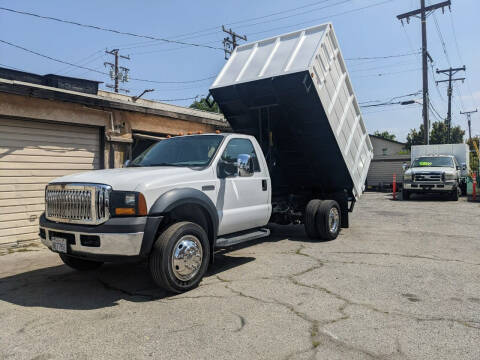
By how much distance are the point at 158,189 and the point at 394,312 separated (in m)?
2.88

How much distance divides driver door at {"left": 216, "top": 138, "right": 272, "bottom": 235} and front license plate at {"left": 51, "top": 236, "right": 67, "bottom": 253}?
1956 millimetres

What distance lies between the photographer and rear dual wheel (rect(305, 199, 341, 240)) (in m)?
7.69

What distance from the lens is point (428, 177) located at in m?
17.1

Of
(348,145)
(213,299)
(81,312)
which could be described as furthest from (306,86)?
(81,312)

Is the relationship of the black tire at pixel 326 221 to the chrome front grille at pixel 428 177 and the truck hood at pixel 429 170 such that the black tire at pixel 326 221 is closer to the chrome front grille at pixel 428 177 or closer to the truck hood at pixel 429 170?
the chrome front grille at pixel 428 177

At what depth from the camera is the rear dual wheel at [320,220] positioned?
25.2 feet

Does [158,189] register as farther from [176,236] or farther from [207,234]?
[207,234]

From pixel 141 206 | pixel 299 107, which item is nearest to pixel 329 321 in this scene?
pixel 141 206

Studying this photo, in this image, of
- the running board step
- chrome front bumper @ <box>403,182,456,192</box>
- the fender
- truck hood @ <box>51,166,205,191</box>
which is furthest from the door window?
chrome front bumper @ <box>403,182,456,192</box>

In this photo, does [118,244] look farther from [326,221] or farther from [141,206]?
[326,221]

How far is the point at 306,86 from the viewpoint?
21.9ft

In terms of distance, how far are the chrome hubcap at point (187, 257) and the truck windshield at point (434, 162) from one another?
16392 millimetres

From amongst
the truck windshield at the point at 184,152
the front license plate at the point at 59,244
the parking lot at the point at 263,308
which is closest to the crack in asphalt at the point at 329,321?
the parking lot at the point at 263,308

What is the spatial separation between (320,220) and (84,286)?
4509mm
